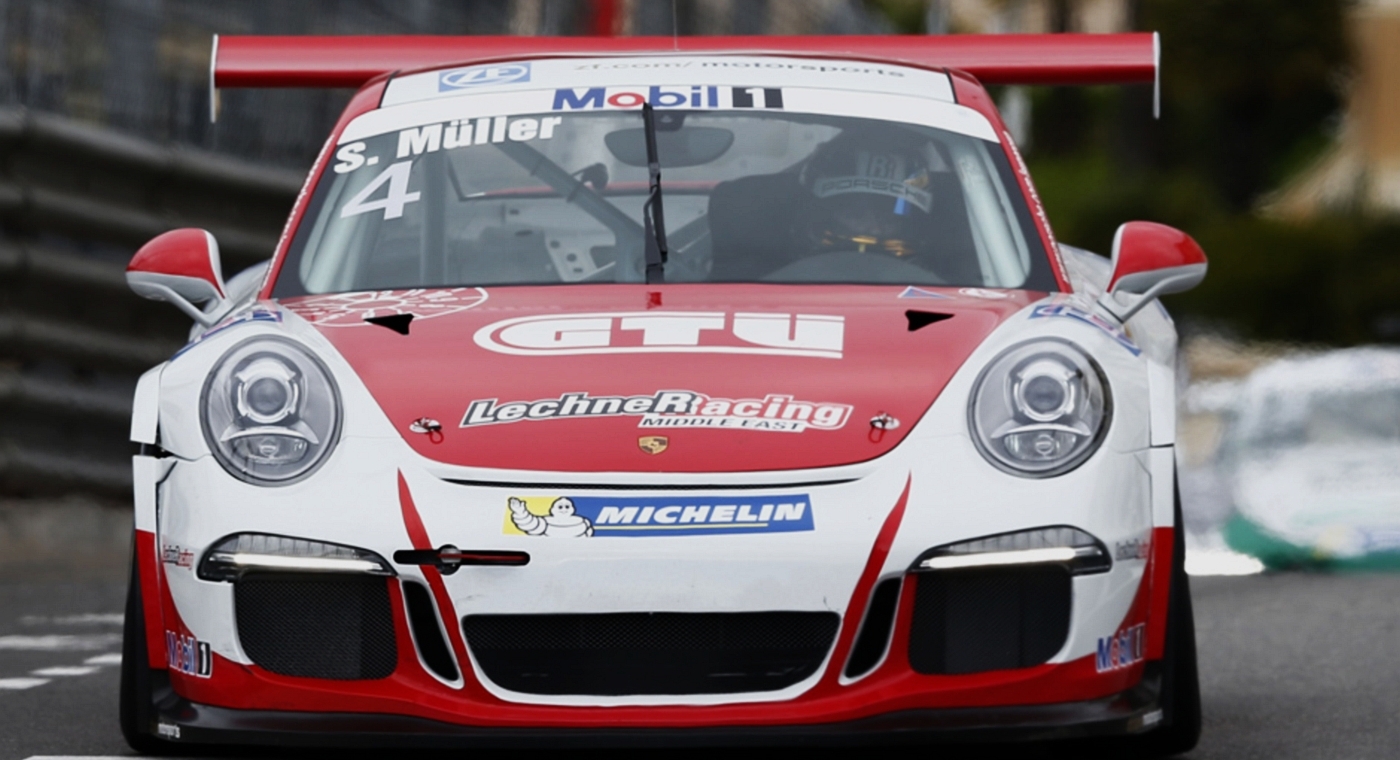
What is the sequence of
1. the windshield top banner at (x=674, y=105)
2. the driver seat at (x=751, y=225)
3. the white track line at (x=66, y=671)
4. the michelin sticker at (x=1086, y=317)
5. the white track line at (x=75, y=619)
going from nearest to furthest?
the michelin sticker at (x=1086, y=317)
the driver seat at (x=751, y=225)
the windshield top banner at (x=674, y=105)
the white track line at (x=66, y=671)
the white track line at (x=75, y=619)

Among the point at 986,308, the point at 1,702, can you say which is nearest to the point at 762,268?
the point at 986,308

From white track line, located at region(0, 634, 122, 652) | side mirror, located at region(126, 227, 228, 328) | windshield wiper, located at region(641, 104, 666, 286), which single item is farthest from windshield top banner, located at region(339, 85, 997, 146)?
white track line, located at region(0, 634, 122, 652)

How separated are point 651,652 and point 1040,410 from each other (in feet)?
2.40

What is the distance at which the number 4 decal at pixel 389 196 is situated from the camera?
5.30 metres

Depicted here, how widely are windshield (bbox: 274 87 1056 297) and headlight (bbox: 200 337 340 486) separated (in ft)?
2.07

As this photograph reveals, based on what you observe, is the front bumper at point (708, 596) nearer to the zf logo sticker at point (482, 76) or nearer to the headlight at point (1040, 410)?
the headlight at point (1040, 410)

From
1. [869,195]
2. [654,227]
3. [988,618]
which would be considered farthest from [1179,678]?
[654,227]

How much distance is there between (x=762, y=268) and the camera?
5.09m

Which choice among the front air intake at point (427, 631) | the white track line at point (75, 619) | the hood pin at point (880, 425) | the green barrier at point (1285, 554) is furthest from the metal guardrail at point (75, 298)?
the hood pin at point (880, 425)

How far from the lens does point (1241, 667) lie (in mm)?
6375

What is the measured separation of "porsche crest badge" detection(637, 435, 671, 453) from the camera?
13.9ft

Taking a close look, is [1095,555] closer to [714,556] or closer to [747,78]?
[714,556]

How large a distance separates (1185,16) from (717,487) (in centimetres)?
3396

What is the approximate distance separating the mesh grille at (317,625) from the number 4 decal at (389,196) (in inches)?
48.2
